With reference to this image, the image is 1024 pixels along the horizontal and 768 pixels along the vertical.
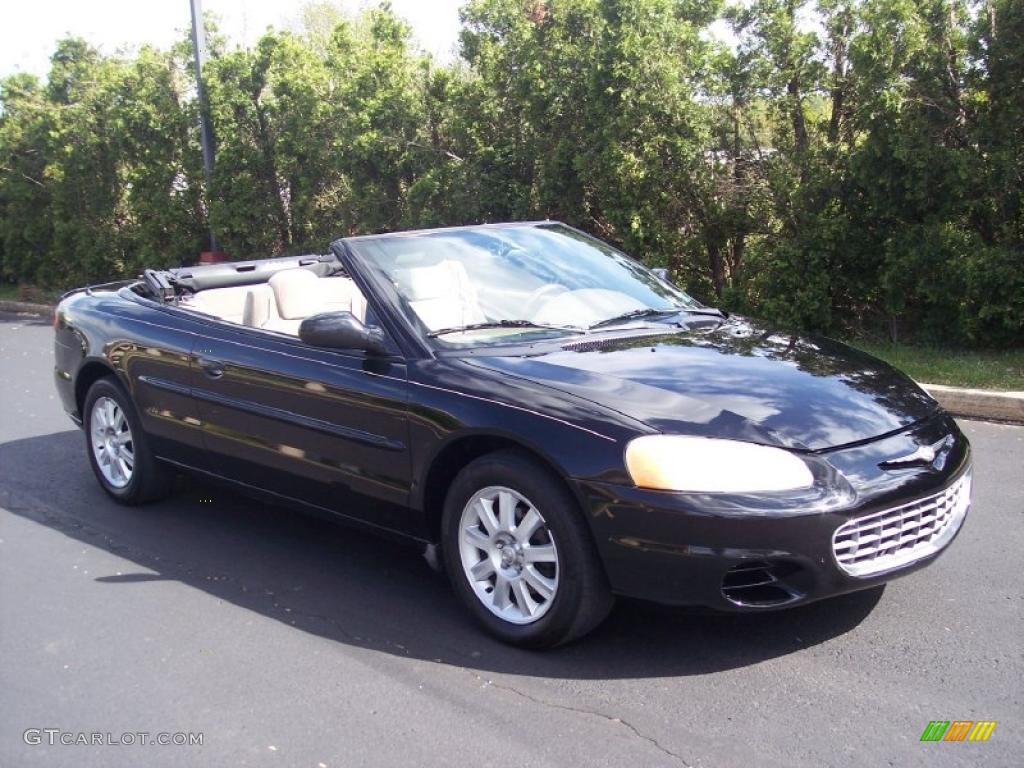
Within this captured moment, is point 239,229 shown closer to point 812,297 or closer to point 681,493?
point 812,297

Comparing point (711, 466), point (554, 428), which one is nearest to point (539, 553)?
point (554, 428)

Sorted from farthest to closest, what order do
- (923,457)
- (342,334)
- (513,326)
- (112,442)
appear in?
(112,442), (513,326), (342,334), (923,457)

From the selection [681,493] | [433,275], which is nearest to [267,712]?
[681,493]

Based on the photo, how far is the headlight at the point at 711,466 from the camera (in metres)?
3.35

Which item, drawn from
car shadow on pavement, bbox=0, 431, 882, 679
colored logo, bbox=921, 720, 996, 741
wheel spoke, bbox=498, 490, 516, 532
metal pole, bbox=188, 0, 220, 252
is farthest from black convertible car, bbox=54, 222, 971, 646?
metal pole, bbox=188, 0, 220, 252

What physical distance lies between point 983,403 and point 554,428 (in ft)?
16.2

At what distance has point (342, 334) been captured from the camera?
4.23 metres

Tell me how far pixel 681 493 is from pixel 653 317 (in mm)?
1567

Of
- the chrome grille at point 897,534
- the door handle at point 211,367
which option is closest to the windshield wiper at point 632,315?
the chrome grille at point 897,534

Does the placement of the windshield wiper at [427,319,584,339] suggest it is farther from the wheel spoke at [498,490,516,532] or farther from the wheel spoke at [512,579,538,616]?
the wheel spoke at [512,579,538,616]

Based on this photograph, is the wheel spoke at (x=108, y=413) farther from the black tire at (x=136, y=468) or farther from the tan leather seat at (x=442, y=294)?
the tan leather seat at (x=442, y=294)

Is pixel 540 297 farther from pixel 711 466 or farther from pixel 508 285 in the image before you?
pixel 711 466

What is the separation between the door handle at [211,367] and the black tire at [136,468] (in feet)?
2.63

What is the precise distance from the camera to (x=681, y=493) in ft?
11.0
